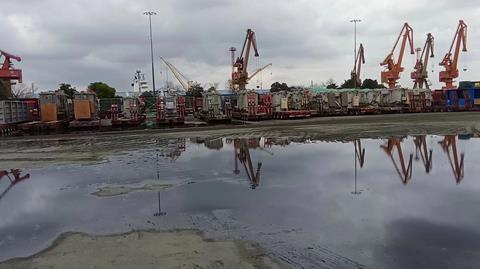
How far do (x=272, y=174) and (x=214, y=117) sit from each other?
24.5m

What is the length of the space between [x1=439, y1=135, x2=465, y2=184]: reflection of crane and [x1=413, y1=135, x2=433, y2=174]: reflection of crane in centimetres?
56

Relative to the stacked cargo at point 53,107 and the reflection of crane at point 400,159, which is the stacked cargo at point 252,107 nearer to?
Answer: the stacked cargo at point 53,107

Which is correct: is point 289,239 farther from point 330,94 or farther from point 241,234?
point 330,94

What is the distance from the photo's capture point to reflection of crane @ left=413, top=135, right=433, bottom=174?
12.3m

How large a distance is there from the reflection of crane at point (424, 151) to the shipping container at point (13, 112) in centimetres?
2539

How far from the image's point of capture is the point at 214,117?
3591cm

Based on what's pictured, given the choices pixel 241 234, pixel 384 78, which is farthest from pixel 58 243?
pixel 384 78

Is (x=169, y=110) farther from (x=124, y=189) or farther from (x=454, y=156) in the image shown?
(x=124, y=189)


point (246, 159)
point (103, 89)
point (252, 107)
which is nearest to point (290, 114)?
point (252, 107)

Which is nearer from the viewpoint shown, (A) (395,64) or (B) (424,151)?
(B) (424,151)

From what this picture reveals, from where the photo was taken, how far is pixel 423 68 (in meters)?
83.0

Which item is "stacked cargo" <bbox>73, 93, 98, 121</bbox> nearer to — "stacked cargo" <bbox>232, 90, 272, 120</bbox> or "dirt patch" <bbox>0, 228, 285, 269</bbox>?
"stacked cargo" <bbox>232, 90, 272, 120</bbox>

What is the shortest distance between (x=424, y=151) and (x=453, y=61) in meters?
69.1

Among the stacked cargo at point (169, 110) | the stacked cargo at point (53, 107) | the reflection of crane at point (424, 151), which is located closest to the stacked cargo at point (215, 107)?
the stacked cargo at point (169, 110)
